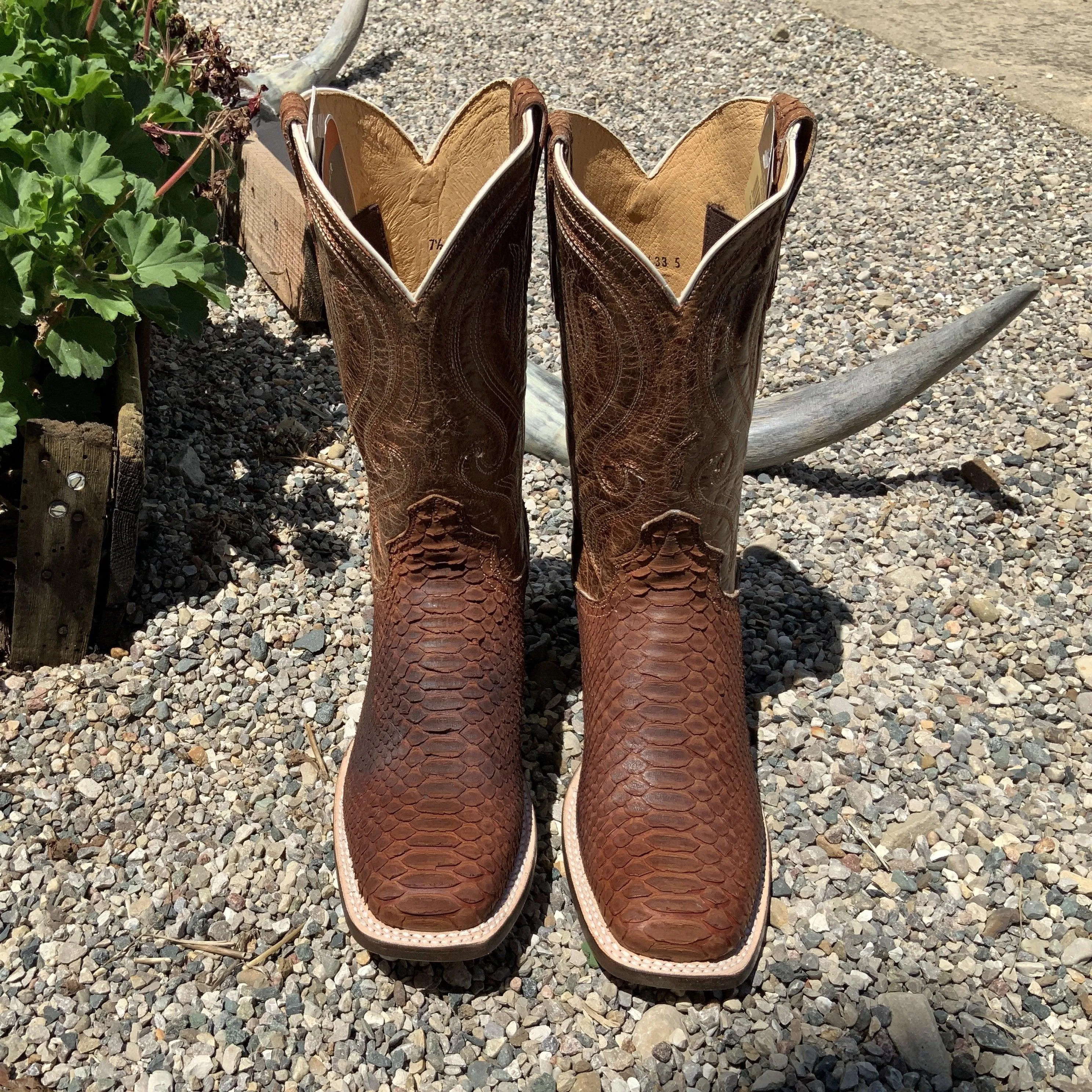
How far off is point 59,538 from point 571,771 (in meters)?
→ 1.01

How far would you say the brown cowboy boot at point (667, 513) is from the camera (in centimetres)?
140

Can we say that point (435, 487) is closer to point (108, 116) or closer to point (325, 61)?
point (108, 116)

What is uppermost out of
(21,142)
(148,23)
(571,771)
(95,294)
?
(148,23)

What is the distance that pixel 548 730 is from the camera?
1871 millimetres

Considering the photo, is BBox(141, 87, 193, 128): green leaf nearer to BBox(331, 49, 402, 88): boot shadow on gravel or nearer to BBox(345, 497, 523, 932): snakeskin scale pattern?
BBox(345, 497, 523, 932): snakeskin scale pattern

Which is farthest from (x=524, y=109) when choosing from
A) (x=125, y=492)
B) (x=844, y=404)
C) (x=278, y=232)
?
(x=278, y=232)

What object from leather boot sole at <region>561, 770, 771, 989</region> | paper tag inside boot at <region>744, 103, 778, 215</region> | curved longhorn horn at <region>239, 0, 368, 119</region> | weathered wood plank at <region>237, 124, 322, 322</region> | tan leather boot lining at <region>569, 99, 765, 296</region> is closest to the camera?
leather boot sole at <region>561, 770, 771, 989</region>

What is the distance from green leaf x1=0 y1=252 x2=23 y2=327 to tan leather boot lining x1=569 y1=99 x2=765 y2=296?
0.96m

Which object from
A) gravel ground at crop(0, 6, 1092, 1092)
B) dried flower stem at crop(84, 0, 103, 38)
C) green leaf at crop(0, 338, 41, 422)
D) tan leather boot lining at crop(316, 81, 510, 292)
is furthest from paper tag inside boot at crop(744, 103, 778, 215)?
dried flower stem at crop(84, 0, 103, 38)

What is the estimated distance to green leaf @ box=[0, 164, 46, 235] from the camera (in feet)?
5.38

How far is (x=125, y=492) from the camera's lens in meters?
1.79

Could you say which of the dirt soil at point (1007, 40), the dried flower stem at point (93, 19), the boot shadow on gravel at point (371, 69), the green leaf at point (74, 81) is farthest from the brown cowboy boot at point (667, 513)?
the boot shadow on gravel at point (371, 69)

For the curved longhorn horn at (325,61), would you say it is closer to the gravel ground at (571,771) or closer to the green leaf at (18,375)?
the gravel ground at (571,771)

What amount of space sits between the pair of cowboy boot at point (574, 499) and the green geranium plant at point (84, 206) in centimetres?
43
